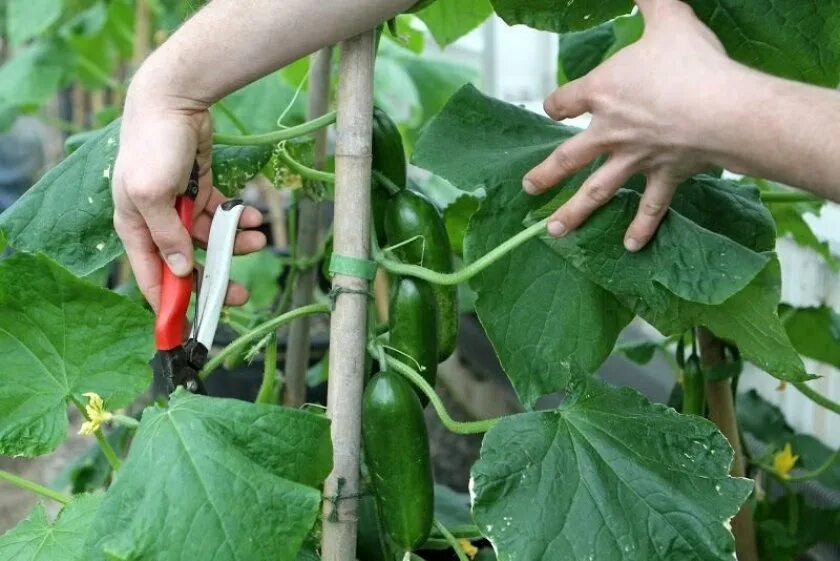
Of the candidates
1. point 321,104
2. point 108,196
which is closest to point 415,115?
point 321,104

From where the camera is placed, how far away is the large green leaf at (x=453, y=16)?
1.24m

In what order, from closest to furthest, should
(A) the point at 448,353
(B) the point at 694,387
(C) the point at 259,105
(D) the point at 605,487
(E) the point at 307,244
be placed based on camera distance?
(D) the point at 605,487 < (A) the point at 448,353 < (B) the point at 694,387 < (E) the point at 307,244 < (C) the point at 259,105

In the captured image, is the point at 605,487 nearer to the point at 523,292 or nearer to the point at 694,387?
the point at 523,292

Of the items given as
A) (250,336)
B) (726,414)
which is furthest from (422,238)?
(726,414)

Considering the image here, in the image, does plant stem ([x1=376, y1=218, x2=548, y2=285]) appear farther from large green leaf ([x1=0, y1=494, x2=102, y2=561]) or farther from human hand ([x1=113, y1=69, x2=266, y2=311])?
large green leaf ([x1=0, y1=494, x2=102, y2=561])

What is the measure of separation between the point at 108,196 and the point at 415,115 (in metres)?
1.78

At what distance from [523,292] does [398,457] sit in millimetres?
182

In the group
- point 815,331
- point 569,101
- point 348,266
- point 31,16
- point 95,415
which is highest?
point 569,101

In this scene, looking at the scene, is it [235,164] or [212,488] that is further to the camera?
[235,164]

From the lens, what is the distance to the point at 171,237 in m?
0.77

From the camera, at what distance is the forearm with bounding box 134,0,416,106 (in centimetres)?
71

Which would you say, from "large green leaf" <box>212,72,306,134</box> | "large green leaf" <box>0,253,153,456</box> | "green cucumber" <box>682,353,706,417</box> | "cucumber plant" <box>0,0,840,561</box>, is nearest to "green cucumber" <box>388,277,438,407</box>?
"cucumber plant" <box>0,0,840,561</box>

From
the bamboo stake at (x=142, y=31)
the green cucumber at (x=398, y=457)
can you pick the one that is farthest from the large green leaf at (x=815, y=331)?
the bamboo stake at (x=142, y=31)

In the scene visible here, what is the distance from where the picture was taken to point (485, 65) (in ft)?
10.4
